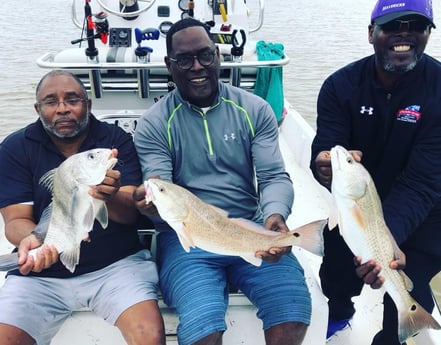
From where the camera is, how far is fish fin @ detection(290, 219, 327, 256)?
2.18 m

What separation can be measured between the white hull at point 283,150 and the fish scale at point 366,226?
492 mm

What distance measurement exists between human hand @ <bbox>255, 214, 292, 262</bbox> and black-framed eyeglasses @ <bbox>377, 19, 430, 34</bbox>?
112 cm

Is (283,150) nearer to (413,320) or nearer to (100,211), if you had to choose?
(413,320)

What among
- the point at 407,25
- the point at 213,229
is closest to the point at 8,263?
the point at 213,229

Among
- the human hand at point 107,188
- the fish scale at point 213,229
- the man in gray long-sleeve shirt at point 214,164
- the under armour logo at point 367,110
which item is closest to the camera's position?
the fish scale at point 213,229

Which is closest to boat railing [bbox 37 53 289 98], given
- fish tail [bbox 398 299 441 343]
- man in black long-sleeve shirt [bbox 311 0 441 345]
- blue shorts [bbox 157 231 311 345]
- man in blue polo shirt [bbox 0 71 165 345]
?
man in blue polo shirt [bbox 0 71 165 345]

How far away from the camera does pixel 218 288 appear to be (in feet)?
7.93

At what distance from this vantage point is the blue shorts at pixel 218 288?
2.27 m

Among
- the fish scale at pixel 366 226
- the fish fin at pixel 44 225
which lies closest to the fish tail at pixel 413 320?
the fish scale at pixel 366 226

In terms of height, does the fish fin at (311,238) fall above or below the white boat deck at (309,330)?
above

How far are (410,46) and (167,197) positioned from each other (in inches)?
57.2

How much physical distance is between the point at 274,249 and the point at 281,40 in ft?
44.3

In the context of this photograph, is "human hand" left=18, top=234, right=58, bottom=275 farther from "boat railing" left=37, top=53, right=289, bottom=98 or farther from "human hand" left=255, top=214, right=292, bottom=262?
"boat railing" left=37, top=53, right=289, bottom=98

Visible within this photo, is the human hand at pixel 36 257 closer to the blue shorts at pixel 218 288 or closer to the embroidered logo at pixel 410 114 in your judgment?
the blue shorts at pixel 218 288
